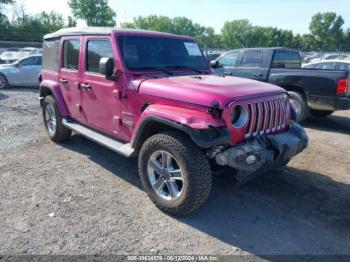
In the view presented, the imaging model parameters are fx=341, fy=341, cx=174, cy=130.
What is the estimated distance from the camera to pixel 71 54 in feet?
18.1

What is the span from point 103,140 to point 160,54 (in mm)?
1444

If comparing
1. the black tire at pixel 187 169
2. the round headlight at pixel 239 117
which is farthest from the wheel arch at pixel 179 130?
the round headlight at pixel 239 117

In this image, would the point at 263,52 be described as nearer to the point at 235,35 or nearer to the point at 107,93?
the point at 107,93

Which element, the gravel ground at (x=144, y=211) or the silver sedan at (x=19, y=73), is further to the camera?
the silver sedan at (x=19, y=73)

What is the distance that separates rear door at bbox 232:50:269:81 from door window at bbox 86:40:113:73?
517 centimetres

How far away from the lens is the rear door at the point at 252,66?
8883 millimetres

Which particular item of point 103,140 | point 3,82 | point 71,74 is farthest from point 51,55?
point 3,82

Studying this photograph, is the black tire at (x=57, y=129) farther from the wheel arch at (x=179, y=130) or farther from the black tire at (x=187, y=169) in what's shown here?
the black tire at (x=187, y=169)

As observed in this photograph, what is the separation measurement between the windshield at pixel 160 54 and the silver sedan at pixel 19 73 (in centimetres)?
1025

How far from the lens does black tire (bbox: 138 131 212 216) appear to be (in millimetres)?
3445

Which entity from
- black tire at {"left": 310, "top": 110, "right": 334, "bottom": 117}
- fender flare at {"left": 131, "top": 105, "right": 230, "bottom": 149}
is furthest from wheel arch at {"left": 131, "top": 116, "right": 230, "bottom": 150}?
black tire at {"left": 310, "top": 110, "right": 334, "bottom": 117}

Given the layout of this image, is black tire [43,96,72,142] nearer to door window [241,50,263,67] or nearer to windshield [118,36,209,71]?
windshield [118,36,209,71]

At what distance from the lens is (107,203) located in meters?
4.07

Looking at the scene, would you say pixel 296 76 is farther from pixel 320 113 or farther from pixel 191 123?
pixel 191 123
